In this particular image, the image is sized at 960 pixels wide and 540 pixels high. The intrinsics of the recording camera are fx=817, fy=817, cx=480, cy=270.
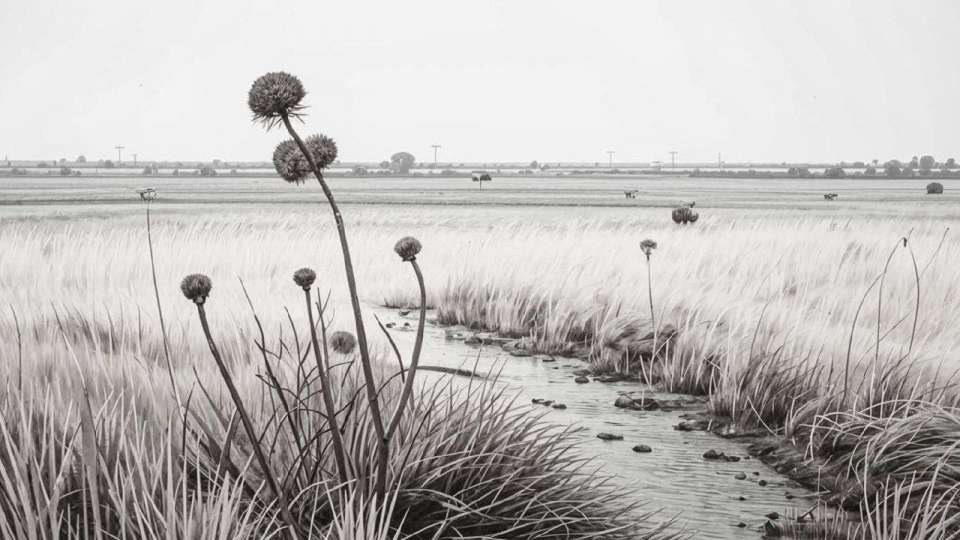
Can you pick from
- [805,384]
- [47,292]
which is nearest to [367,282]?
[47,292]

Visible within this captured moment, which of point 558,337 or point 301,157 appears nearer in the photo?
point 301,157

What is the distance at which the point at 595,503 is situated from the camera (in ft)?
9.43

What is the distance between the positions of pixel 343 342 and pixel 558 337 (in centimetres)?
193

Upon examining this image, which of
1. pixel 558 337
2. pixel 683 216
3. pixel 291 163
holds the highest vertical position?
pixel 291 163

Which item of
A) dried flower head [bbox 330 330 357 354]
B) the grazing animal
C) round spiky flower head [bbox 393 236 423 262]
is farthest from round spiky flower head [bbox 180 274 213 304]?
the grazing animal

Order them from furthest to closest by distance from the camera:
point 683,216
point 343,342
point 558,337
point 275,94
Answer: point 683,216
point 558,337
point 343,342
point 275,94

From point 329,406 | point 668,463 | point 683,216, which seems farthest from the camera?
point 683,216

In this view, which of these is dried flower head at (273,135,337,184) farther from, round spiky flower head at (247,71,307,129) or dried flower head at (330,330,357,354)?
dried flower head at (330,330,357,354)

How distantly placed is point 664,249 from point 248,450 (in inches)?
348

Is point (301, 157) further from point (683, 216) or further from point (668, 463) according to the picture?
point (683, 216)

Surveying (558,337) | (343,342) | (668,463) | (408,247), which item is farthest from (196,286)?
(558,337)

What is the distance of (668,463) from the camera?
3.66 m

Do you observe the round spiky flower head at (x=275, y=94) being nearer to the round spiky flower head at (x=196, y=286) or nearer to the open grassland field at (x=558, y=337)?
the round spiky flower head at (x=196, y=286)

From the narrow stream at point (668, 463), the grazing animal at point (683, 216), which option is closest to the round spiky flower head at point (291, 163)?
the narrow stream at point (668, 463)
